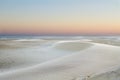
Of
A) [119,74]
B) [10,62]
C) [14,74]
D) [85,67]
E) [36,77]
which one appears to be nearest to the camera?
[119,74]

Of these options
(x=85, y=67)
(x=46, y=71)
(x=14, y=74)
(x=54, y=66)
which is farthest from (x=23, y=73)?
(x=85, y=67)

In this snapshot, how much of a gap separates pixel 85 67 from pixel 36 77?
2.58m

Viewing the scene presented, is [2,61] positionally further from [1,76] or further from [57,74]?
[57,74]

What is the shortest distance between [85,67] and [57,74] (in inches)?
68.2

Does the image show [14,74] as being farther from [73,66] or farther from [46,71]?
[73,66]

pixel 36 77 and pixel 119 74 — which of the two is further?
pixel 36 77

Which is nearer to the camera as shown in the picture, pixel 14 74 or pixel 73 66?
pixel 14 74

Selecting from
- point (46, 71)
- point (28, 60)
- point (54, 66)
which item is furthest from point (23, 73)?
point (28, 60)

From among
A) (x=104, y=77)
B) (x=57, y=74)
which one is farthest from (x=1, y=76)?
(x=104, y=77)

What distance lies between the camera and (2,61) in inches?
493

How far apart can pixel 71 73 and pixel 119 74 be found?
264cm

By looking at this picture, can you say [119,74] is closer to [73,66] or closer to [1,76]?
[73,66]

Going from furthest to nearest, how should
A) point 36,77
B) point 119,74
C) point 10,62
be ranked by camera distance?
point 10,62 < point 36,77 < point 119,74

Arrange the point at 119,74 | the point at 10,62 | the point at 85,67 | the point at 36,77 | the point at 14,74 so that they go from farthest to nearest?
the point at 10,62, the point at 85,67, the point at 14,74, the point at 36,77, the point at 119,74
